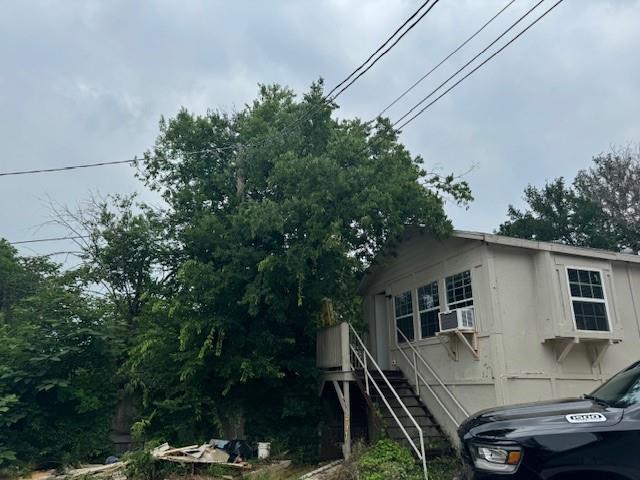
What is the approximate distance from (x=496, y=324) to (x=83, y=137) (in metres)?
11.8

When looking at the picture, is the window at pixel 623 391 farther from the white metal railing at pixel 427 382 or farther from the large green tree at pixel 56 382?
the large green tree at pixel 56 382

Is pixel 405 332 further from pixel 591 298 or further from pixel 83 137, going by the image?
pixel 83 137

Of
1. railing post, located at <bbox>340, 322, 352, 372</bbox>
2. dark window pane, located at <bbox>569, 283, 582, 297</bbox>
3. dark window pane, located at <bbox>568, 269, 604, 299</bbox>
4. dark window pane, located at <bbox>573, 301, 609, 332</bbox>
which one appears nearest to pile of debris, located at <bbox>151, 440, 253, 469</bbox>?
railing post, located at <bbox>340, 322, 352, 372</bbox>

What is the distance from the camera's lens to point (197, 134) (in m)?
13.2

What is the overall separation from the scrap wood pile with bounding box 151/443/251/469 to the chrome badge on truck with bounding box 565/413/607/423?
7.22 m

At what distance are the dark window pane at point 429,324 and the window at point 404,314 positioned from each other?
477 mm

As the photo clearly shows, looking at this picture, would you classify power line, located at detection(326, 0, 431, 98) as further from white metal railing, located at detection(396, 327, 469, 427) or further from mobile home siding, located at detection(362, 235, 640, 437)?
white metal railing, located at detection(396, 327, 469, 427)

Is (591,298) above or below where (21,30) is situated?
below

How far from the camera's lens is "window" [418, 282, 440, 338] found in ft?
35.3

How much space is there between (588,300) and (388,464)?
15.7 ft

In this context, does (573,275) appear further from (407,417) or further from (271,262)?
(271,262)

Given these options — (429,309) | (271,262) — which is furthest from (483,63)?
(429,309)

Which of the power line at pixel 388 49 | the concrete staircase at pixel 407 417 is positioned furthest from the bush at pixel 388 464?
the power line at pixel 388 49

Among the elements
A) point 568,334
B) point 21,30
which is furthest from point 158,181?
point 568,334
